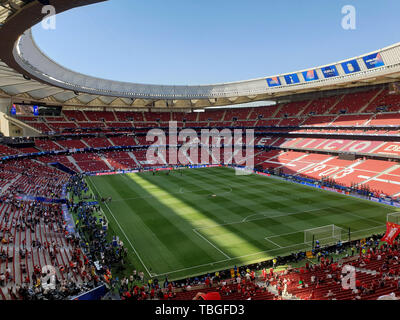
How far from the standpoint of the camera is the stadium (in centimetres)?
1677

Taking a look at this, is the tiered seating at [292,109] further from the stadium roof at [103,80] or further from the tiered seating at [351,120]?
the tiered seating at [351,120]

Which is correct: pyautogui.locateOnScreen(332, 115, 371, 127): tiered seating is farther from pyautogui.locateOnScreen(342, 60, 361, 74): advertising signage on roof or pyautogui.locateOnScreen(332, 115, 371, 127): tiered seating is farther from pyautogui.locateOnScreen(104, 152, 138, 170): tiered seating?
pyautogui.locateOnScreen(104, 152, 138, 170): tiered seating

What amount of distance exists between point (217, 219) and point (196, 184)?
16.0 m

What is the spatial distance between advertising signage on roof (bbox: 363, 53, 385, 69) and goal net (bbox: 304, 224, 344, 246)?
94.3 feet

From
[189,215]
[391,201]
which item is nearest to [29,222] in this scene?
[189,215]

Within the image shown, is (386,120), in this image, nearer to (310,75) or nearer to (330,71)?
(330,71)

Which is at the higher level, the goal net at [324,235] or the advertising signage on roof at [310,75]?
the advertising signage on roof at [310,75]

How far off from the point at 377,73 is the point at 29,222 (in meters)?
47.4

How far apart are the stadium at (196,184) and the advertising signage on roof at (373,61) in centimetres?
23

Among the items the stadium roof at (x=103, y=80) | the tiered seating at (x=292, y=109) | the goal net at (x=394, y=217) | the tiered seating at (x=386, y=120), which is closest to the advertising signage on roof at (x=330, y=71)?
the stadium roof at (x=103, y=80)

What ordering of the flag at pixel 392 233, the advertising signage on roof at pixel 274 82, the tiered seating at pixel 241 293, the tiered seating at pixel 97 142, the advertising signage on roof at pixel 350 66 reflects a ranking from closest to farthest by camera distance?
the tiered seating at pixel 241 293 < the flag at pixel 392 233 < the advertising signage on roof at pixel 350 66 < the advertising signage on roof at pixel 274 82 < the tiered seating at pixel 97 142

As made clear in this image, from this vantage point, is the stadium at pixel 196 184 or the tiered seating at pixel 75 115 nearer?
the stadium at pixel 196 184

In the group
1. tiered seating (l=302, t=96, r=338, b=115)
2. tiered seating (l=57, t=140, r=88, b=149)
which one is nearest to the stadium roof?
tiered seating (l=302, t=96, r=338, b=115)

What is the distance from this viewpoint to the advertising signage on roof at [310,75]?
52787 millimetres
